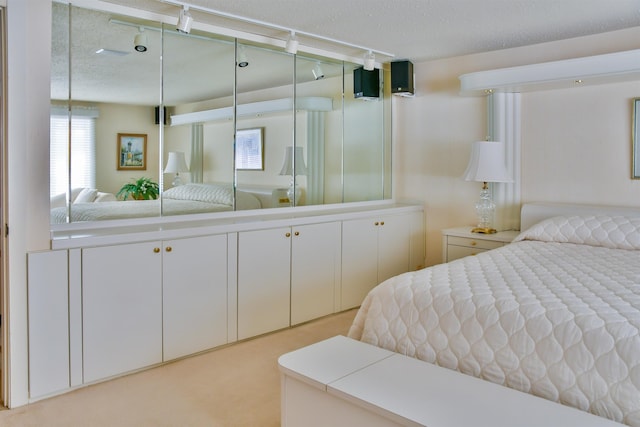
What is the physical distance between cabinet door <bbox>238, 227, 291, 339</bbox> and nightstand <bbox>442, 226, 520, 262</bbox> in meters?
1.42

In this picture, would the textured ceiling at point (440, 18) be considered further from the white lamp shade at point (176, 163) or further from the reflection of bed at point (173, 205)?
the reflection of bed at point (173, 205)

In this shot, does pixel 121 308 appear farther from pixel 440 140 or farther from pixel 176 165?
pixel 440 140

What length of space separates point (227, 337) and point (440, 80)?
2.95m

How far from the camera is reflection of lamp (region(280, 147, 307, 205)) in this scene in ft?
13.4

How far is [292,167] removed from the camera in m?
4.12

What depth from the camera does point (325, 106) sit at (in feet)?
14.4

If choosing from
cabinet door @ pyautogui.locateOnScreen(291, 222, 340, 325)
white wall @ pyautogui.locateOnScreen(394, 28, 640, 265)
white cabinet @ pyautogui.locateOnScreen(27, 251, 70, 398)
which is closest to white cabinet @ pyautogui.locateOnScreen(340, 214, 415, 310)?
cabinet door @ pyautogui.locateOnScreen(291, 222, 340, 325)

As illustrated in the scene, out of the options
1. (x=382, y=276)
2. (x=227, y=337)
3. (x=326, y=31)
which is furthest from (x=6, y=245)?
(x=382, y=276)

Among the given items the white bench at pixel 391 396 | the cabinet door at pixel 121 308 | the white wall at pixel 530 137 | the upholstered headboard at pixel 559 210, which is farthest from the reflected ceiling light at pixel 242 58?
the upholstered headboard at pixel 559 210

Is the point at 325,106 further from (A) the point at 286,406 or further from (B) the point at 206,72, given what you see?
(A) the point at 286,406

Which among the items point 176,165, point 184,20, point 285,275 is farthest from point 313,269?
point 184,20

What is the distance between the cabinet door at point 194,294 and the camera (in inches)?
118

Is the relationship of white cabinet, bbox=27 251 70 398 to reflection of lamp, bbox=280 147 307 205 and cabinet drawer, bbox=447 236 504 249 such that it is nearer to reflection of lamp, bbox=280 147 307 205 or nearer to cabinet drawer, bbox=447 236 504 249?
reflection of lamp, bbox=280 147 307 205

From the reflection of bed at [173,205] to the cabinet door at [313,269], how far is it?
47cm
